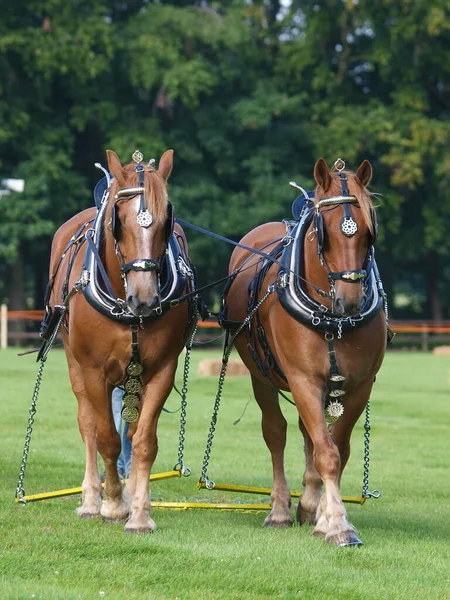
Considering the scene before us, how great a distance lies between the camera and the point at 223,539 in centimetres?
772

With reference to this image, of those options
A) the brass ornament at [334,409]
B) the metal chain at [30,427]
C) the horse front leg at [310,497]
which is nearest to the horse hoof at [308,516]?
the horse front leg at [310,497]

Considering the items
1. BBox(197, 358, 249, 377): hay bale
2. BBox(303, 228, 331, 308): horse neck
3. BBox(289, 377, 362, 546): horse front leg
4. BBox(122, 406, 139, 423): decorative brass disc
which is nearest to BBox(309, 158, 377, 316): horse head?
BBox(303, 228, 331, 308): horse neck

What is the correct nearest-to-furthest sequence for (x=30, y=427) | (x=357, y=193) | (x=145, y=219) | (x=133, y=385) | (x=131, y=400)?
(x=145, y=219)
(x=357, y=193)
(x=133, y=385)
(x=131, y=400)
(x=30, y=427)

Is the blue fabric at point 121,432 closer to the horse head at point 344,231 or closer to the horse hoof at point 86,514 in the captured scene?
the horse hoof at point 86,514

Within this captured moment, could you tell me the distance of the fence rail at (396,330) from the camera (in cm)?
3797

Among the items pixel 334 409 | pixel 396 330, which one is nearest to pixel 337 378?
pixel 334 409

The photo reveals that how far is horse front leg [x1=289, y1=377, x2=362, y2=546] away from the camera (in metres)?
7.66

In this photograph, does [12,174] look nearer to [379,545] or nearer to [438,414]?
[438,414]

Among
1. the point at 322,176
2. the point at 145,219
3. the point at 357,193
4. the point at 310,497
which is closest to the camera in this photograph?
the point at 145,219

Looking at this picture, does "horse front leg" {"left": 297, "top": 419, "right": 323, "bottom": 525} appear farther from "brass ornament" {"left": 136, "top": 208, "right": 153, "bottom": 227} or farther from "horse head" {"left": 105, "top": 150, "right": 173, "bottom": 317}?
"brass ornament" {"left": 136, "top": 208, "right": 153, "bottom": 227}

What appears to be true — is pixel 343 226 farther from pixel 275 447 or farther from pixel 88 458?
pixel 88 458

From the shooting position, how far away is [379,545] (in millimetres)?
7719

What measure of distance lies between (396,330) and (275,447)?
3517 centimetres

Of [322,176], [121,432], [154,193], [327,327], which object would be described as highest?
[322,176]
